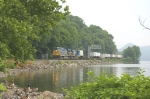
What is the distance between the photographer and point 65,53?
88.4m

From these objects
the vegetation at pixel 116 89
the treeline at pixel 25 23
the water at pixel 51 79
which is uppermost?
the treeline at pixel 25 23

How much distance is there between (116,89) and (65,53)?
269ft

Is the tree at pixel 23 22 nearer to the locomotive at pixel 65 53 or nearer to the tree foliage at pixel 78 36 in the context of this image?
the tree foliage at pixel 78 36

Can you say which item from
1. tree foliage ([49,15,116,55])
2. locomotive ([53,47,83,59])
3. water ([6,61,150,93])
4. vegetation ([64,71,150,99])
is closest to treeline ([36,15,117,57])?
tree foliage ([49,15,116,55])

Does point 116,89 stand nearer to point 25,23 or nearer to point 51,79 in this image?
point 25,23

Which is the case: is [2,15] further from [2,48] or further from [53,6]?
[53,6]

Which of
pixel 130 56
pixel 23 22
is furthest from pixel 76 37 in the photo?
pixel 23 22

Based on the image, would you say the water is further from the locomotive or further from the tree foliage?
the tree foliage

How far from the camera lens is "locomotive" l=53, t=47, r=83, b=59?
268 feet

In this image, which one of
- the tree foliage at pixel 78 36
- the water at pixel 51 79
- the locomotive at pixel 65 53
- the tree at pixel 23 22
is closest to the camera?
the tree at pixel 23 22

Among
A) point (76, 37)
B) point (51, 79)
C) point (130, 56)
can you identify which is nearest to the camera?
point (51, 79)

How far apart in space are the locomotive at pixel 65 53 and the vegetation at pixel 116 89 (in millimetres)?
73863

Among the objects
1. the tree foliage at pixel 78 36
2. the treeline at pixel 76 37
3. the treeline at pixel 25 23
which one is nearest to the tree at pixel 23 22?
the treeline at pixel 25 23

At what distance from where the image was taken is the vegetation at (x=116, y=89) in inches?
239
